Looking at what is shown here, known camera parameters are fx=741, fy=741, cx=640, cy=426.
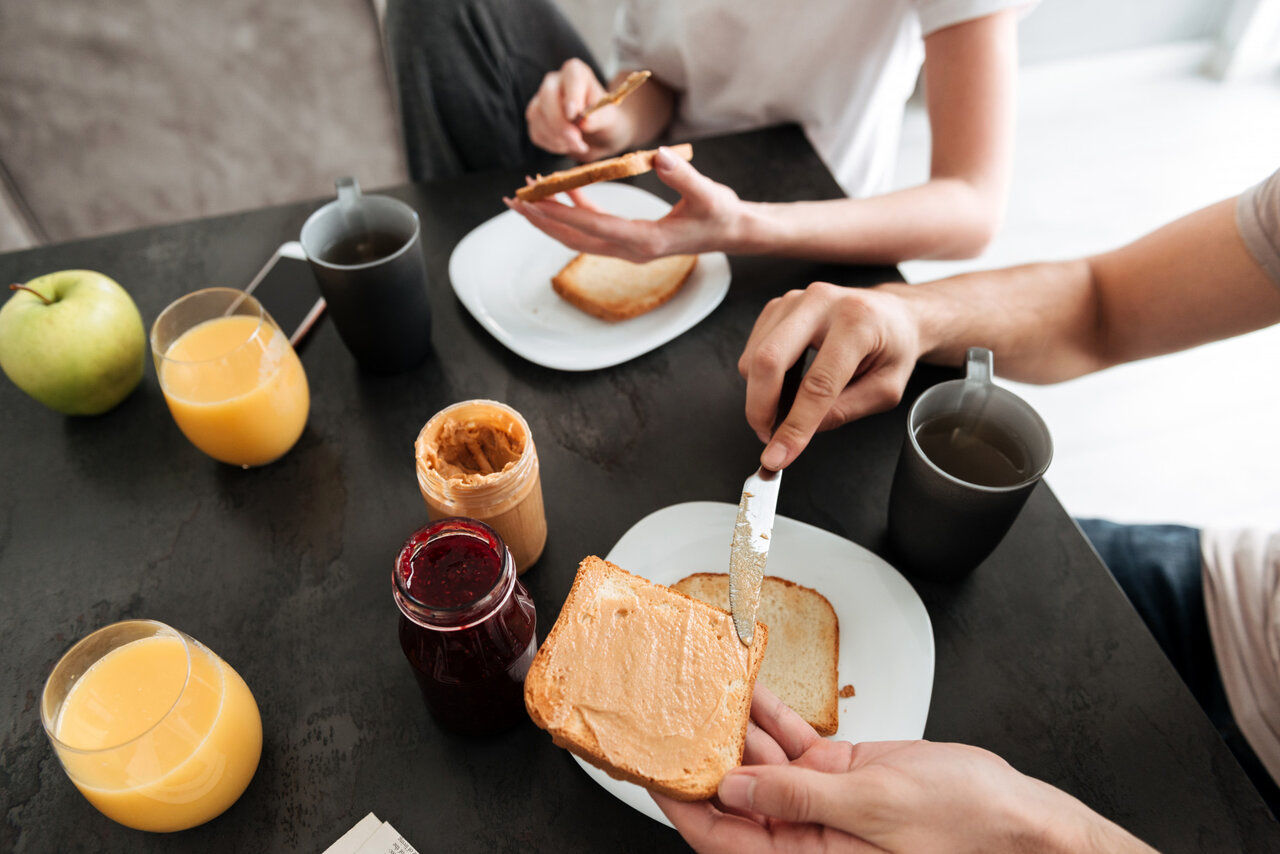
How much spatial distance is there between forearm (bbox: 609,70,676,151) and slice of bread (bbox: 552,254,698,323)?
1.26 feet

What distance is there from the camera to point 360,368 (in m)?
1.05

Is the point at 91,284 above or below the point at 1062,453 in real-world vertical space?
above

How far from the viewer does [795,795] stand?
562 millimetres

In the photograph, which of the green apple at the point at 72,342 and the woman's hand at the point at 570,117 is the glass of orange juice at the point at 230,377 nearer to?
the green apple at the point at 72,342

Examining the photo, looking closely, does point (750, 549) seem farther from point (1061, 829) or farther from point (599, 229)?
point (599, 229)

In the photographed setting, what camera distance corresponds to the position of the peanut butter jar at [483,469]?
718mm

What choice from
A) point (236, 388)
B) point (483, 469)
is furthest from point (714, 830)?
point (236, 388)

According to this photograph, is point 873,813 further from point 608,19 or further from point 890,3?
point 608,19

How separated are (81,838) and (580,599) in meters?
0.51

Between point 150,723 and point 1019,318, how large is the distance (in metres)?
1.09

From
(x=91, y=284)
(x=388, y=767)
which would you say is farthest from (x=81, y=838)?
(x=91, y=284)

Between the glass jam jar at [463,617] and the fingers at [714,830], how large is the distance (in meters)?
0.17

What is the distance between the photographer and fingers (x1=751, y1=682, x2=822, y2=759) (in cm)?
68

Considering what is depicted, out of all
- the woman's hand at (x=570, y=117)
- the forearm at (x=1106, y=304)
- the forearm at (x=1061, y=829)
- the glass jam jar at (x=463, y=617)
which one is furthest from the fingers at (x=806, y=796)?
the woman's hand at (x=570, y=117)
